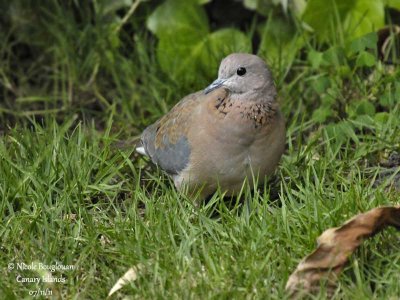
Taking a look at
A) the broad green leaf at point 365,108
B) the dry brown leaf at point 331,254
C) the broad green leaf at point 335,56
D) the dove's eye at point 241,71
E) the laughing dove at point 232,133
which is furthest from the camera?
the broad green leaf at point 335,56

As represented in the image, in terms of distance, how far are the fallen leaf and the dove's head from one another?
3.89 feet

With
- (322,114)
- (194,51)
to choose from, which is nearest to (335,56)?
(322,114)

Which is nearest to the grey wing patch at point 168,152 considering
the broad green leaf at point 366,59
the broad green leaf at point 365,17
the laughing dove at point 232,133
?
the laughing dove at point 232,133

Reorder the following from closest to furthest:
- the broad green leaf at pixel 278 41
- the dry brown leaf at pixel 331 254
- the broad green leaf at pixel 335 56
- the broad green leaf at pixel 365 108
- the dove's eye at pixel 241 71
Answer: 1. the dry brown leaf at pixel 331 254
2. the dove's eye at pixel 241 71
3. the broad green leaf at pixel 365 108
4. the broad green leaf at pixel 335 56
5. the broad green leaf at pixel 278 41

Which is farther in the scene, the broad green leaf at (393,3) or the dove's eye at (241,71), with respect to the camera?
the broad green leaf at (393,3)

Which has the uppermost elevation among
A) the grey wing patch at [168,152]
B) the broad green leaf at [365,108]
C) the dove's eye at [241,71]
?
the dove's eye at [241,71]

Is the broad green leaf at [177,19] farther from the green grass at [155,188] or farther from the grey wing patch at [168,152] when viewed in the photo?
the grey wing patch at [168,152]

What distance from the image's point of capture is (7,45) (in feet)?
22.0

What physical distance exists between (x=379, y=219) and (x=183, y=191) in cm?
122

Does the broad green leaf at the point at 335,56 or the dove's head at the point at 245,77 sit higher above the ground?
the dove's head at the point at 245,77

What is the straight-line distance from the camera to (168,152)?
4930 millimetres

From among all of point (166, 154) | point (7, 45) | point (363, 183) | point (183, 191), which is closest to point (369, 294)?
point (363, 183)

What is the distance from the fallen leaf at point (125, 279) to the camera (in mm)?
3855

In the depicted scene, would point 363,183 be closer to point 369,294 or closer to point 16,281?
point 369,294
